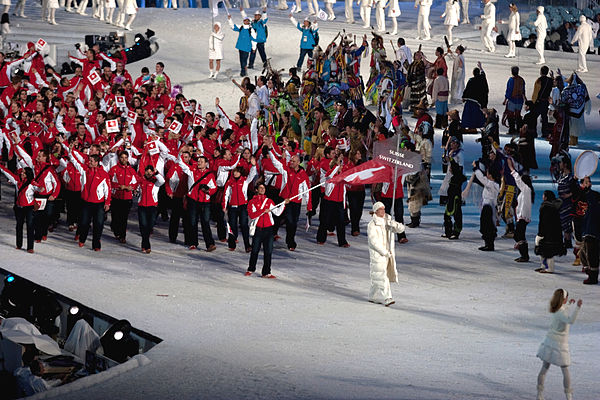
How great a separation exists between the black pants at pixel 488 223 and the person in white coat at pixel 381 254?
3.06 m

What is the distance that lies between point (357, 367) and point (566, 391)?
7.33ft

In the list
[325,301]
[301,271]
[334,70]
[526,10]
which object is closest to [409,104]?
[334,70]

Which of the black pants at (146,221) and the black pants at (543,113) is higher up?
the black pants at (543,113)

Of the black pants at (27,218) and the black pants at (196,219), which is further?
the black pants at (196,219)

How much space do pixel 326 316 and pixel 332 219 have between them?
4343 millimetres

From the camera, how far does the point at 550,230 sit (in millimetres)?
16250

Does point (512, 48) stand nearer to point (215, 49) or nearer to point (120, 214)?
point (215, 49)

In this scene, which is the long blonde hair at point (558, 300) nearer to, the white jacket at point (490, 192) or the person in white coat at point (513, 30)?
the white jacket at point (490, 192)

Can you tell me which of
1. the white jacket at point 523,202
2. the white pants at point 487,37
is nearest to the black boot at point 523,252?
the white jacket at point 523,202

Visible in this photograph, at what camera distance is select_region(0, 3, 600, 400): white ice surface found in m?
11.4

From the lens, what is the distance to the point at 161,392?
1112cm

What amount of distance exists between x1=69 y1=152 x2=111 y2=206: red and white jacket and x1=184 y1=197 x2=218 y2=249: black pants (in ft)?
3.93

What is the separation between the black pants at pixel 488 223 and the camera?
17.6m

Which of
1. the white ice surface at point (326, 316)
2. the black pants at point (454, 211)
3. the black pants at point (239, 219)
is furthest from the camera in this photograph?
the black pants at point (454, 211)
